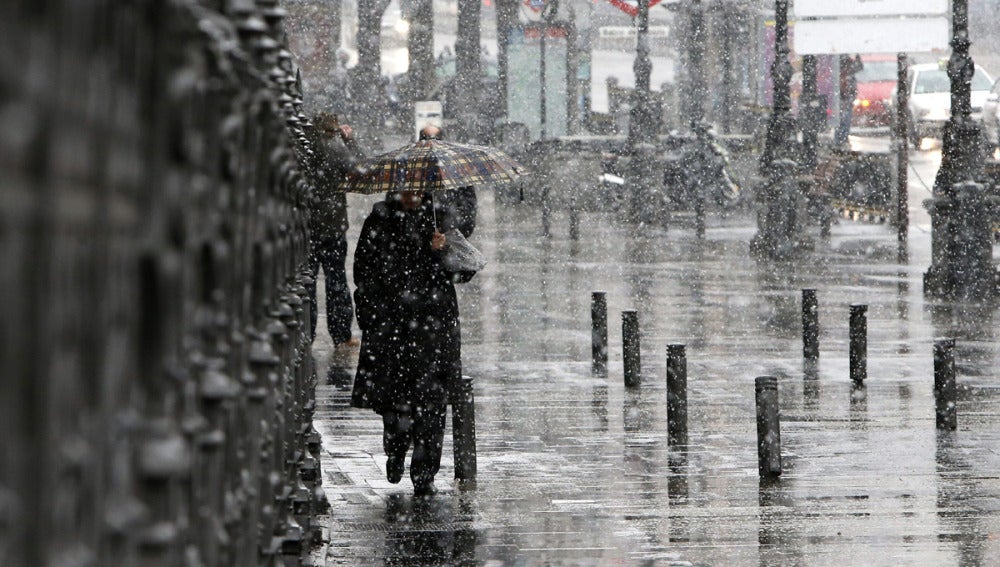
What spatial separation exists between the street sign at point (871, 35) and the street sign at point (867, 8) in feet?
0.27

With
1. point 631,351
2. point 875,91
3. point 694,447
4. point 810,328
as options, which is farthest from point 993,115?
point 694,447

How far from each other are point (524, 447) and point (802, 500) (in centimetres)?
203

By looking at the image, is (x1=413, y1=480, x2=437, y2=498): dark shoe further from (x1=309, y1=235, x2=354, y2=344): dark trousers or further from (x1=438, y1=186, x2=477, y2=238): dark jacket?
(x1=309, y1=235, x2=354, y2=344): dark trousers

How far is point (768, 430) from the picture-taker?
29.1 feet

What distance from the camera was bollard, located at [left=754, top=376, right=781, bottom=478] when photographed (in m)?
8.84

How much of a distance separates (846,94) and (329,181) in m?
30.3

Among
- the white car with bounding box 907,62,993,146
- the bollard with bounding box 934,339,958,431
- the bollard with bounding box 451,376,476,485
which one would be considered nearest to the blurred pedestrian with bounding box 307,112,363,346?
the bollard with bounding box 451,376,476,485

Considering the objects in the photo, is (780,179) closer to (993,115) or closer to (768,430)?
(993,115)

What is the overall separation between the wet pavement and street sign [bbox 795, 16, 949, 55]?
3.73 m

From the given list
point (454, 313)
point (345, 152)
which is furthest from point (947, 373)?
point (345, 152)

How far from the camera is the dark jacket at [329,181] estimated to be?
12.7 m


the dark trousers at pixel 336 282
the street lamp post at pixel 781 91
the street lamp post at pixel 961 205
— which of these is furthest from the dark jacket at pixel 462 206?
the street lamp post at pixel 781 91

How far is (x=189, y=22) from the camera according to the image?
62.0 inches

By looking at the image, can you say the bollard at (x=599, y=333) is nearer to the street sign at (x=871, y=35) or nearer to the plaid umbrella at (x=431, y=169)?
the plaid umbrella at (x=431, y=169)
